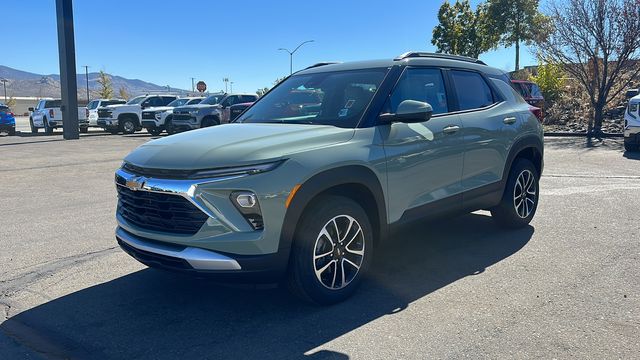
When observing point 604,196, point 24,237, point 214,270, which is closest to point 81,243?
point 24,237

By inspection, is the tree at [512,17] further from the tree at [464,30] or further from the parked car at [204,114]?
the parked car at [204,114]

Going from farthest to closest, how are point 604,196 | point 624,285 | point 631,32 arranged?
point 631,32
point 604,196
point 624,285

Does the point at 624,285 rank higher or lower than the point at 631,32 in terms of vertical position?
lower

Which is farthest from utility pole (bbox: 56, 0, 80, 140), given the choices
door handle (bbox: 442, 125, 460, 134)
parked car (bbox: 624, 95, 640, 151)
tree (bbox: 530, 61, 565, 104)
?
tree (bbox: 530, 61, 565, 104)

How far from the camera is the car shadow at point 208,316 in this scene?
326 centimetres

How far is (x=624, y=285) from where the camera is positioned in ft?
13.9

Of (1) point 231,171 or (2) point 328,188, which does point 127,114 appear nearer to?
(2) point 328,188

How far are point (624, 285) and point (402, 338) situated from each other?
2.10 meters

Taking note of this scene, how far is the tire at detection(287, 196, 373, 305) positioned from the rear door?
150cm

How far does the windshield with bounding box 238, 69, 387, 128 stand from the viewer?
4.27 meters

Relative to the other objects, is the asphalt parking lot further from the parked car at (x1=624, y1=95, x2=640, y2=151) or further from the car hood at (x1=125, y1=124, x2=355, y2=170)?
the parked car at (x1=624, y1=95, x2=640, y2=151)

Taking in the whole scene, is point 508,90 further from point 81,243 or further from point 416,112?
point 81,243

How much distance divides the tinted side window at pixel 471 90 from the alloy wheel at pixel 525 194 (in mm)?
1013

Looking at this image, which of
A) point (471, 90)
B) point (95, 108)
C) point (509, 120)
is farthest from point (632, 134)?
point (95, 108)
